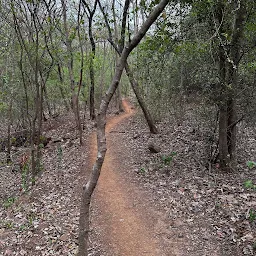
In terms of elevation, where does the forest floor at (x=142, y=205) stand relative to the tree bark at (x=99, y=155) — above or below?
below

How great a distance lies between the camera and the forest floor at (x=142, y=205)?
6.19 metres

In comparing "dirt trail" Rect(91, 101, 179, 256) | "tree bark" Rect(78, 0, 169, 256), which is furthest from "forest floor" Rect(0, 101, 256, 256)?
"tree bark" Rect(78, 0, 169, 256)

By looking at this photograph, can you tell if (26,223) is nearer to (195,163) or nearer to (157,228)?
(157,228)

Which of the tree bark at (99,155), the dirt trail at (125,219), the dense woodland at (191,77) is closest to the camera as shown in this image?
the tree bark at (99,155)

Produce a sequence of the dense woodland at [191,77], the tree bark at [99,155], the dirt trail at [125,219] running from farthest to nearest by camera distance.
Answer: the dirt trail at [125,219], the dense woodland at [191,77], the tree bark at [99,155]

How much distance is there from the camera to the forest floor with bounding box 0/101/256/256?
619 centimetres

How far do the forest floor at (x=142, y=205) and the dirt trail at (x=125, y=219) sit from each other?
25mm

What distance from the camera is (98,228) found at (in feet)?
23.0

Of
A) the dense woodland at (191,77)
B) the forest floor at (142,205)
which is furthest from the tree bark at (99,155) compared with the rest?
the forest floor at (142,205)

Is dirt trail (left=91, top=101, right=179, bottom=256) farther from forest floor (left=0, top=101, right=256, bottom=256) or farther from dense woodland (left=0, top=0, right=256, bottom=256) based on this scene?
dense woodland (left=0, top=0, right=256, bottom=256)

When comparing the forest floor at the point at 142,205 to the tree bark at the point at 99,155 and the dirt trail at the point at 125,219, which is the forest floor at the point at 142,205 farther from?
the tree bark at the point at 99,155

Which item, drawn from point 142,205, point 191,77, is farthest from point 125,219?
point 191,77

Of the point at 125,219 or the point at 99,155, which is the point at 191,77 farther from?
the point at 99,155

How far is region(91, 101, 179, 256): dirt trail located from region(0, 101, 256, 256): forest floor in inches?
1.0
